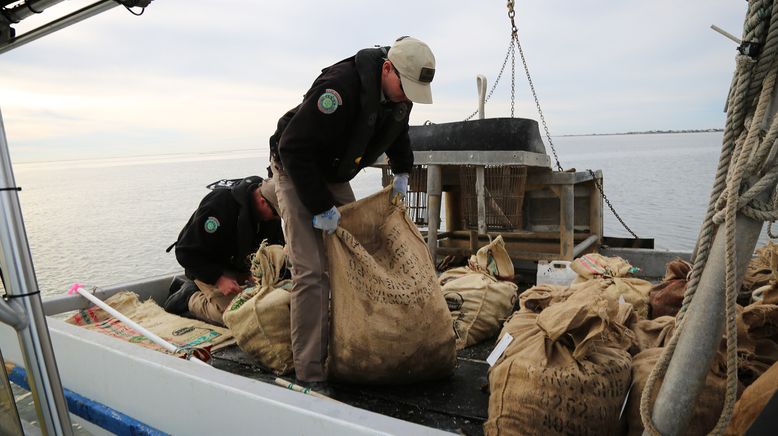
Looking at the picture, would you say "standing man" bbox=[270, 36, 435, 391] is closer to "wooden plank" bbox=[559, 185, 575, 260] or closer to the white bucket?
the white bucket

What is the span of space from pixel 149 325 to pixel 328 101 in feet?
6.64

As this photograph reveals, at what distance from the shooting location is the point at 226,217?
3.29 meters

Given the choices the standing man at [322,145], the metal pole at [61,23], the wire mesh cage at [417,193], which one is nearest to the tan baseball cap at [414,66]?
the standing man at [322,145]

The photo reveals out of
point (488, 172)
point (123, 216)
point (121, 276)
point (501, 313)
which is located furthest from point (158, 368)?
point (123, 216)

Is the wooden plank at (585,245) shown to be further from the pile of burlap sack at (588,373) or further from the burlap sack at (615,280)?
the pile of burlap sack at (588,373)

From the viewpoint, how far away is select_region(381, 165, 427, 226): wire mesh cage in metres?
4.82

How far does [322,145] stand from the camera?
7.83ft

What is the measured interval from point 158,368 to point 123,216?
15.5 m

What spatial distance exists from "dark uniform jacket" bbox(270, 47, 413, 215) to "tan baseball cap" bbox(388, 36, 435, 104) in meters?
0.13

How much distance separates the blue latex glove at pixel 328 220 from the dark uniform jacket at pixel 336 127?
0.02m

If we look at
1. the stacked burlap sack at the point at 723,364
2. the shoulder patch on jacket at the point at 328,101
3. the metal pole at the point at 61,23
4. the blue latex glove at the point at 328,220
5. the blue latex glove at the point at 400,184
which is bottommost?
the stacked burlap sack at the point at 723,364

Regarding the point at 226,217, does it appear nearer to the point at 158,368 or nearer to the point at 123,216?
the point at 158,368

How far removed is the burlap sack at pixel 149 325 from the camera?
9.75 ft

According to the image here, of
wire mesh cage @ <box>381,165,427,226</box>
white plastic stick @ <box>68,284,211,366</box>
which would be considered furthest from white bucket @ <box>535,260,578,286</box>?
white plastic stick @ <box>68,284,211,366</box>
